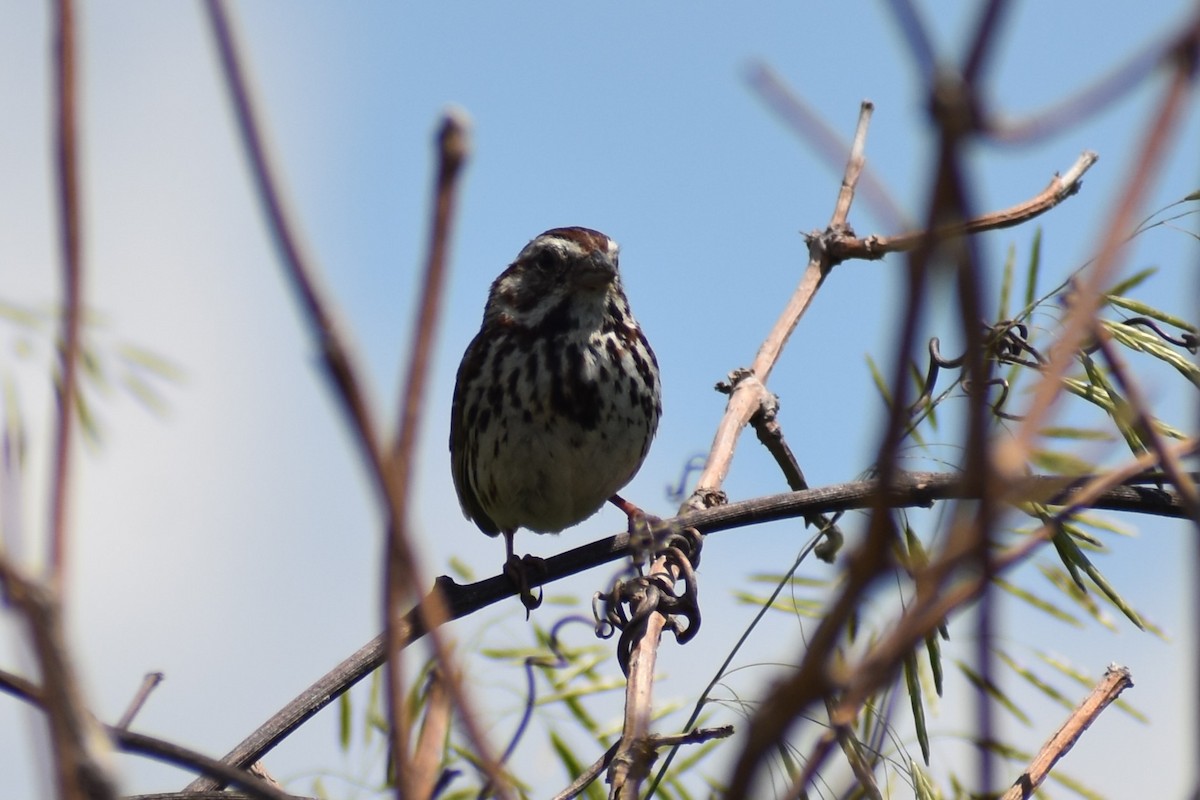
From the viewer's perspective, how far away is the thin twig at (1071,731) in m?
1.96

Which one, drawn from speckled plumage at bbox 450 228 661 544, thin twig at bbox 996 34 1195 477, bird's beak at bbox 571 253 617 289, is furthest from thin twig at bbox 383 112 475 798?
bird's beak at bbox 571 253 617 289

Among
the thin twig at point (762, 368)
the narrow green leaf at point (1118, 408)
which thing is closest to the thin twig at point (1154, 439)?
the narrow green leaf at point (1118, 408)

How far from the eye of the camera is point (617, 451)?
192 inches

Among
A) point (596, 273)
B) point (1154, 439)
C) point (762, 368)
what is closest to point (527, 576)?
point (762, 368)

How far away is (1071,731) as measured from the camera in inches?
78.2

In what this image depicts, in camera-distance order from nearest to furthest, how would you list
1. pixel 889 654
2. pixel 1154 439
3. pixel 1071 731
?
1. pixel 889 654
2. pixel 1154 439
3. pixel 1071 731

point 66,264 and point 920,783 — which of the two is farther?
point 920,783

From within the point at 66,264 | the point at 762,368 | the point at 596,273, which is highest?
the point at 596,273

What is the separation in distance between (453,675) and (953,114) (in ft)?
1.19

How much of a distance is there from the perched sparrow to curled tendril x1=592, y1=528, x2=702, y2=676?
5.58 feet

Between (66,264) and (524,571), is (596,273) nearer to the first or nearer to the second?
(524,571)

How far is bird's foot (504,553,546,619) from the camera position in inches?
128

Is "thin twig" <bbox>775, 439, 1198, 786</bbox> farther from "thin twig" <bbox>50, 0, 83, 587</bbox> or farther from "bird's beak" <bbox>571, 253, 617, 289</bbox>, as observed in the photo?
"bird's beak" <bbox>571, 253, 617, 289</bbox>

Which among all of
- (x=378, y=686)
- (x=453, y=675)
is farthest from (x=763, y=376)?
(x=453, y=675)
